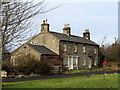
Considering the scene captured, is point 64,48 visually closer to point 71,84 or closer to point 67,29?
point 67,29

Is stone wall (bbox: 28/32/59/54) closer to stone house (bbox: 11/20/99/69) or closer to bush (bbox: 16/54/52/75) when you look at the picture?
stone house (bbox: 11/20/99/69)

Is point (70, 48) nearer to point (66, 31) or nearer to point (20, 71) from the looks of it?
point (66, 31)

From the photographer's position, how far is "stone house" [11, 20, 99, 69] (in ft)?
126

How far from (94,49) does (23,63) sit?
27.2 metres

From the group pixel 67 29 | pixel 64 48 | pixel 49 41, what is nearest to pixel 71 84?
pixel 64 48

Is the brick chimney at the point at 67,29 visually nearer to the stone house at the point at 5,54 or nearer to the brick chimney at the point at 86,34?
the brick chimney at the point at 86,34

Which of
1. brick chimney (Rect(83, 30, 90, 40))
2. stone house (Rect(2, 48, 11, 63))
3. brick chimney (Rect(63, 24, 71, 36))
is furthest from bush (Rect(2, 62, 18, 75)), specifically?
brick chimney (Rect(83, 30, 90, 40))

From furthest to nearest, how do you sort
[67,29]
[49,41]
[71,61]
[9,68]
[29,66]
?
[67,29] → [71,61] → [49,41] → [29,66] → [9,68]

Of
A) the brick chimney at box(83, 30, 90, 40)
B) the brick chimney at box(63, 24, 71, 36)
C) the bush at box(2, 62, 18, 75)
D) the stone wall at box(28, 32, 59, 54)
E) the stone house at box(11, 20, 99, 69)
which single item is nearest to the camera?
the bush at box(2, 62, 18, 75)

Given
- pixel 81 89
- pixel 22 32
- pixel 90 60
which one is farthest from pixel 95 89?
pixel 90 60

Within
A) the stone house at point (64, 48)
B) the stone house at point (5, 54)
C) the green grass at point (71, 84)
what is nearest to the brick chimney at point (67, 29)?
the stone house at point (64, 48)

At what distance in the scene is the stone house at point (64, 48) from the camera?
3842 centimetres

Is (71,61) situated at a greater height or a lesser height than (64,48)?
lesser

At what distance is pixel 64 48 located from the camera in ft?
136
